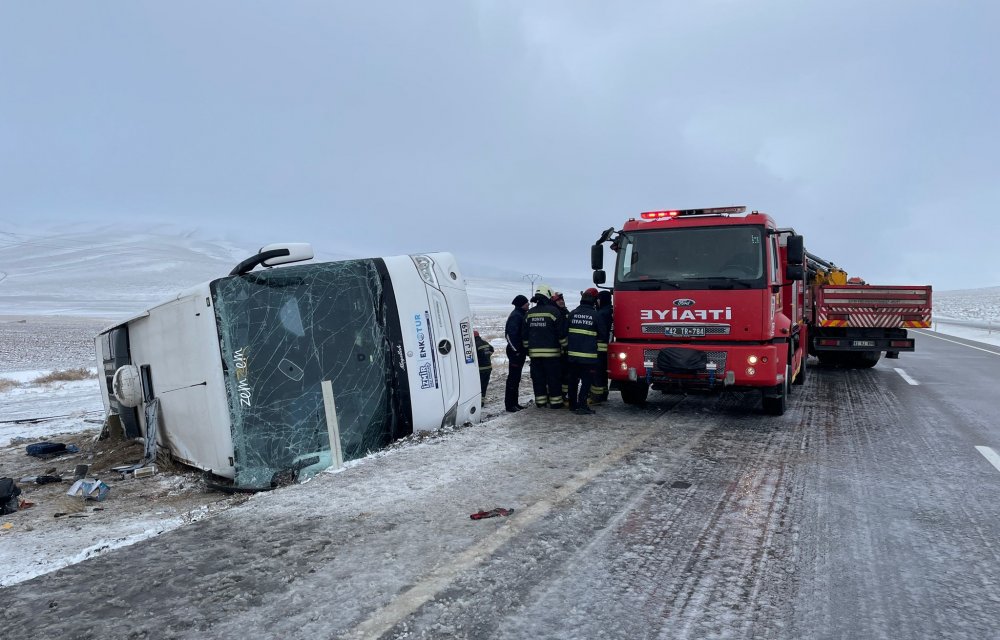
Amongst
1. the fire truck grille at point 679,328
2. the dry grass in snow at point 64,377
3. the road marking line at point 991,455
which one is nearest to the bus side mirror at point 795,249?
the fire truck grille at point 679,328

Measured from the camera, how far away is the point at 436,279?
6945 millimetres

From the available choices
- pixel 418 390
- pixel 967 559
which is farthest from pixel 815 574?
pixel 418 390

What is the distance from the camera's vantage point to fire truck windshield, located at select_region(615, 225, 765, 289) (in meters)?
7.49

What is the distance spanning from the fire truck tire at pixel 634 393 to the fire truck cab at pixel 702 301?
2.17 feet

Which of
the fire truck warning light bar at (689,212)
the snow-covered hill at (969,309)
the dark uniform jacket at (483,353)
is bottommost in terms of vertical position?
the snow-covered hill at (969,309)

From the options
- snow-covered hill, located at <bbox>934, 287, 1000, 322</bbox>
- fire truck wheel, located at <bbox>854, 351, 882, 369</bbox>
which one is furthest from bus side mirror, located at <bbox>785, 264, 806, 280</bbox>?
snow-covered hill, located at <bbox>934, 287, 1000, 322</bbox>

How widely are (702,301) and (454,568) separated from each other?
16.8 feet

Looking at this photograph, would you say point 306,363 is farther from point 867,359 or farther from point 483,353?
point 867,359

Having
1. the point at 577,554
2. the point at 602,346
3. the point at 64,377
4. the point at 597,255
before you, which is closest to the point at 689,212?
the point at 597,255

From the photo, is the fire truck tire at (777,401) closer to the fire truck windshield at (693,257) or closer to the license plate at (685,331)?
the license plate at (685,331)

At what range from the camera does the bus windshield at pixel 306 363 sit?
5.50 m

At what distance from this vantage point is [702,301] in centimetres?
746

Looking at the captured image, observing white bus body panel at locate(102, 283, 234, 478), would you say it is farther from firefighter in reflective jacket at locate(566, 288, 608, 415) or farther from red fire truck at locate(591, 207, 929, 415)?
red fire truck at locate(591, 207, 929, 415)

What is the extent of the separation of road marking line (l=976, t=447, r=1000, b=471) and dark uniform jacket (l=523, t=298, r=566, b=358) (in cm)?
459
